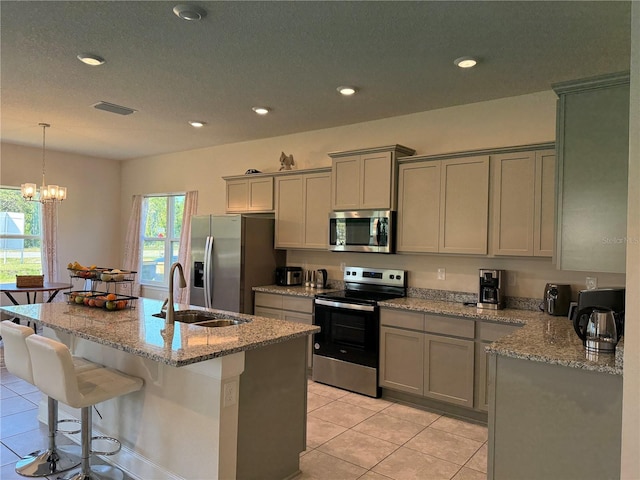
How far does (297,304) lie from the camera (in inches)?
179

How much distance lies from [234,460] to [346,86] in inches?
112

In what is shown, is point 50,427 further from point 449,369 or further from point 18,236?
point 18,236

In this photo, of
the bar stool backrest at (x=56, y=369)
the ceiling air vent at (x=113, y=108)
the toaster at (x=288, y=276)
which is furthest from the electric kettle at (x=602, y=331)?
the ceiling air vent at (x=113, y=108)

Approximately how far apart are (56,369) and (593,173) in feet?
9.65

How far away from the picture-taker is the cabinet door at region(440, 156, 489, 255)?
3672 mm

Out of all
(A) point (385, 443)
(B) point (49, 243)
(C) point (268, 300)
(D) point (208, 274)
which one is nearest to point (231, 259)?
(D) point (208, 274)

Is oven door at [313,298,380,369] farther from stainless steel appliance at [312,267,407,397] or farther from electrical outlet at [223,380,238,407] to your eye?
electrical outlet at [223,380,238,407]

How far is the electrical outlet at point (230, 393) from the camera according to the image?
2.17 meters

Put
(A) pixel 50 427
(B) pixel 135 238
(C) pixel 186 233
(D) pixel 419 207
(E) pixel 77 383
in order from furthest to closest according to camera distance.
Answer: (B) pixel 135 238 → (C) pixel 186 233 → (D) pixel 419 207 → (A) pixel 50 427 → (E) pixel 77 383

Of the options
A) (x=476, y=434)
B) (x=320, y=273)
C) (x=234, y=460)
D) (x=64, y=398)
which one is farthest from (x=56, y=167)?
(x=476, y=434)

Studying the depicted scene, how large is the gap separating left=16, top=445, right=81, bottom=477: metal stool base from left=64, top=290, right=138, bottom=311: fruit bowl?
37.2 inches

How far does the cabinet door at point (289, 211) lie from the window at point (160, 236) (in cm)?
236

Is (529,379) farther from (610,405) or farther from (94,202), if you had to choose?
(94,202)

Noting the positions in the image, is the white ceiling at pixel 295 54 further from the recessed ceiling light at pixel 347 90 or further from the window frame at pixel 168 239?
the window frame at pixel 168 239
